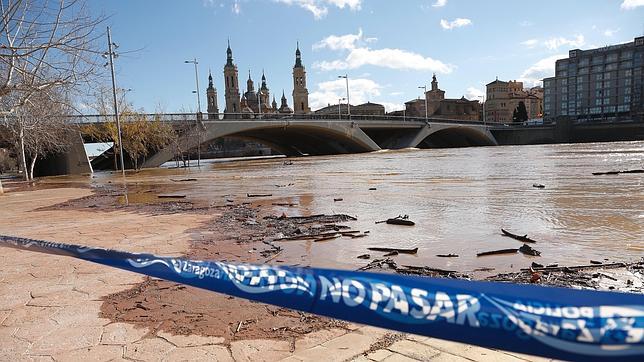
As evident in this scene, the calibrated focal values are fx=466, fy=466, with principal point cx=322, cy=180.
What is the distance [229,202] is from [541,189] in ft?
24.7

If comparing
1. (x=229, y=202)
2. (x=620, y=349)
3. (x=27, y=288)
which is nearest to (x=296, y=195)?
(x=229, y=202)

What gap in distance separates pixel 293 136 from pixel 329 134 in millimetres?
5419

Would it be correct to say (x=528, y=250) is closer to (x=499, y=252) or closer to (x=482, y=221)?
(x=499, y=252)

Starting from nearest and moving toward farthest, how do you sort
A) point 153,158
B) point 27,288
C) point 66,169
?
point 27,288, point 66,169, point 153,158

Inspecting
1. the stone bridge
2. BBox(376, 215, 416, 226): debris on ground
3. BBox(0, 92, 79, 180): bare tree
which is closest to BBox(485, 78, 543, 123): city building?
the stone bridge

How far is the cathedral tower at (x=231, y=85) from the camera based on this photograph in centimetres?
12731

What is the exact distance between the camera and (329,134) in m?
57.4

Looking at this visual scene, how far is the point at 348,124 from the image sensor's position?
183 feet

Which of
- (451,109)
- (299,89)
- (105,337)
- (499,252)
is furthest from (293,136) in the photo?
(451,109)

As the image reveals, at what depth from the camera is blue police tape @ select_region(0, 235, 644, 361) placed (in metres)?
0.89

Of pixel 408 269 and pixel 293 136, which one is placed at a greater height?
pixel 293 136

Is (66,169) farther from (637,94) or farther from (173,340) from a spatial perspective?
(637,94)

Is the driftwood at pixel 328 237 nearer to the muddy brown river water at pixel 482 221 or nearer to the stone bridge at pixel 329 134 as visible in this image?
the muddy brown river water at pixel 482 221

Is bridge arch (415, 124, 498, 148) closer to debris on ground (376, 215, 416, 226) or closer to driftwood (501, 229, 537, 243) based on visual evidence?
debris on ground (376, 215, 416, 226)
